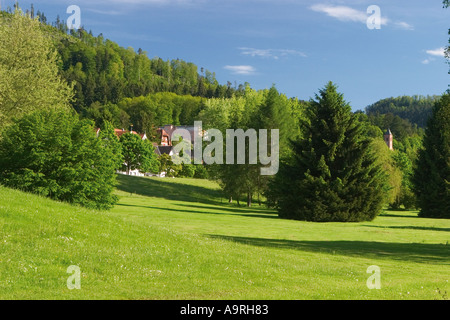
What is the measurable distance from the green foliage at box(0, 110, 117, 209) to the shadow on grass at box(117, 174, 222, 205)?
124 feet

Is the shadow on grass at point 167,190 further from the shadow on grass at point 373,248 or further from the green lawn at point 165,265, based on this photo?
the green lawn at point 165,265

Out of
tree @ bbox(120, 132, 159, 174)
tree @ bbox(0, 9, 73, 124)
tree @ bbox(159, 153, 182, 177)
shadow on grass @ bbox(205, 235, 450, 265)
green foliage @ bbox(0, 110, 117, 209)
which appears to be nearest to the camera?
shadow on grass @ bbox(205, 235, 450, 265)

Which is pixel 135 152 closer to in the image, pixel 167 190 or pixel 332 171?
pixel 167 190

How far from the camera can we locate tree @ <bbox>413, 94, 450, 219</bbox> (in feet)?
202

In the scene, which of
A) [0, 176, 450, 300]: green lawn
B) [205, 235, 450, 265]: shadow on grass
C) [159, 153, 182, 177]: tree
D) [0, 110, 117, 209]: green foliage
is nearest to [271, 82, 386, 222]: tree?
[205, 235, 450, 265]: shadow on grass

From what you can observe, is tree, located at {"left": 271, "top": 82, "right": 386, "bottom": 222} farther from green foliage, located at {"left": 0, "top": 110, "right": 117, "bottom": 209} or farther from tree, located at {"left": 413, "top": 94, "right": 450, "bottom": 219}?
green foliage, located at {"left": 0, "top": 110, "right": 117, "bottom": 209}

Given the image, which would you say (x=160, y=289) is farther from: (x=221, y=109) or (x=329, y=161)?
(x=221, y=109)

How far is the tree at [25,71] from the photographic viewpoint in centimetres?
4334

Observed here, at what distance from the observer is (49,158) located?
3162 cm

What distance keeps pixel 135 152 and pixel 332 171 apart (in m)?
54.9

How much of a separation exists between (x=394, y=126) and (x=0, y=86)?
566ft

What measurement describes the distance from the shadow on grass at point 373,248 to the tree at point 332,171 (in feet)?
61.0

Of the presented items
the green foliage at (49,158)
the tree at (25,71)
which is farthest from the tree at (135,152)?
the green foliage at (49,158)

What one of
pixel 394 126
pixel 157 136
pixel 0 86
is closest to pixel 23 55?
pixel 0 86
